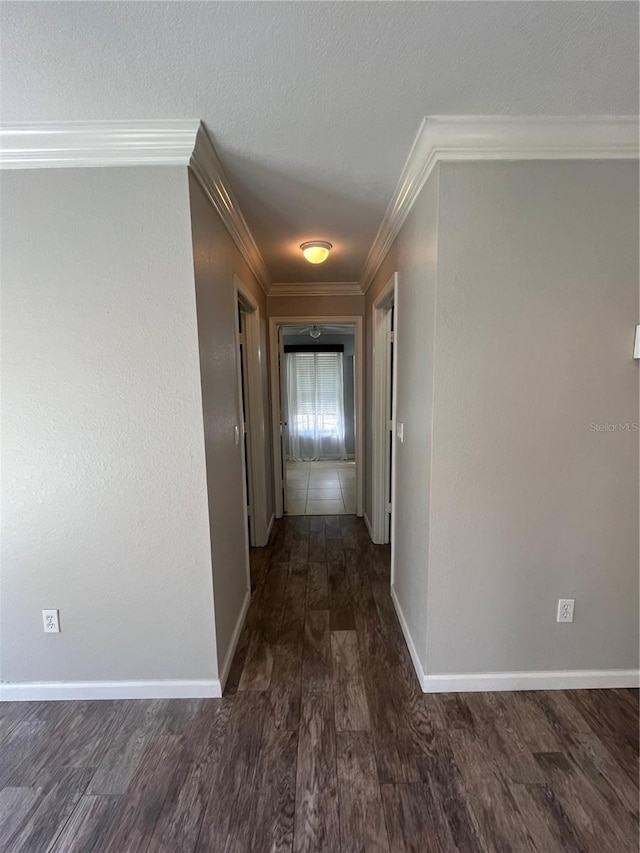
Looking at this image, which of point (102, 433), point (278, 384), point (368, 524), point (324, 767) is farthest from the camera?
point (278, 384)

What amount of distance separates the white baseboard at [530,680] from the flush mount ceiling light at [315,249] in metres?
2.52

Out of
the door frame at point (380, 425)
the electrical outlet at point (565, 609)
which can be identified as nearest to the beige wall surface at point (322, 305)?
the door frame at point (380, 425)

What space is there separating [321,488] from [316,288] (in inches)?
105

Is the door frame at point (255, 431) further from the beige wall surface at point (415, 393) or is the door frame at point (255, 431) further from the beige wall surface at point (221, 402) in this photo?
the beige wall surface at point (415, 393)

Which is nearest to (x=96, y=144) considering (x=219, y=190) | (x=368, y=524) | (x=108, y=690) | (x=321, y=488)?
(x=219, y=190)

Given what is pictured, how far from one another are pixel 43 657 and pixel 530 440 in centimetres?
239

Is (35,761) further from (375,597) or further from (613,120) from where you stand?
(613,120)

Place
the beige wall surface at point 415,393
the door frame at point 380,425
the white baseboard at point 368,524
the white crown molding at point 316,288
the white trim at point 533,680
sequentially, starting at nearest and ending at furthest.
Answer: the beige wall surface at point 415,393, the white trim at point 533,680, the door frame at point 380,425, the white baseboard at point 368,524, the white crown molding at point 316,288

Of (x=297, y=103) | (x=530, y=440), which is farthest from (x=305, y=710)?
(x=297, y=103)

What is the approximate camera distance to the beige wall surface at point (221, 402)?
1559 millimetres

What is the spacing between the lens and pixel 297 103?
4.01 ft

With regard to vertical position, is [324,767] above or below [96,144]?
below

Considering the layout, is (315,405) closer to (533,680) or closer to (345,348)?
(345,348)

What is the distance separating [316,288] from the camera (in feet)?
11.5
